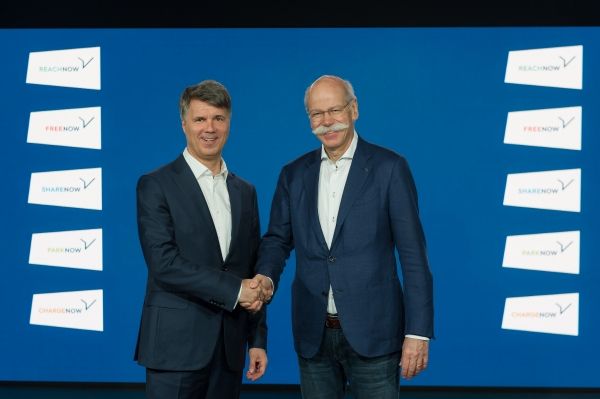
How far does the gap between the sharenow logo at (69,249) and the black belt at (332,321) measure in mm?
2546

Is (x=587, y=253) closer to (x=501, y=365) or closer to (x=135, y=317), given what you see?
(x=501, y=365)

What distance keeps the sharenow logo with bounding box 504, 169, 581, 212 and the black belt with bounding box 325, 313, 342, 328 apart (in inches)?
98.3

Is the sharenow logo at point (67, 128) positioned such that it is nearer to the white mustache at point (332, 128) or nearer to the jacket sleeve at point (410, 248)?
the white mustache at point (332, 128)

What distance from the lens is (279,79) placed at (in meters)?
4.45

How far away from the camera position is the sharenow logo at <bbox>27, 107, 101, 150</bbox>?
4.43 m

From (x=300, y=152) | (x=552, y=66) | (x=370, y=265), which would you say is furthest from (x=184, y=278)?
(x=552, y=66)

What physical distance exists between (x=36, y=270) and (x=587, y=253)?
3.47 meters

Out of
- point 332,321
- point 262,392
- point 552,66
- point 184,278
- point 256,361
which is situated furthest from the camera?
point 262,392

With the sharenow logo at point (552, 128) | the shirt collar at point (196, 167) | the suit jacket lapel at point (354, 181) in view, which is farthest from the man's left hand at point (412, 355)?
the sharenow logo at point (552, 128)

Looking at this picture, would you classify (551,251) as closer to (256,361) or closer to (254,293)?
(256,361)

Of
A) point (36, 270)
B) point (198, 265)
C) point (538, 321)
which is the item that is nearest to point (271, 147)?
point (36, 270)

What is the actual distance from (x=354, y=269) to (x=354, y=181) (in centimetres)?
28

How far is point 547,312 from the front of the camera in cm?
437

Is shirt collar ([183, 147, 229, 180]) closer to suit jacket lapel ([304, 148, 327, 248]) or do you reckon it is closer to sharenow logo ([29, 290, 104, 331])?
suit jacket lapel ([304, 148, 327, 248])
